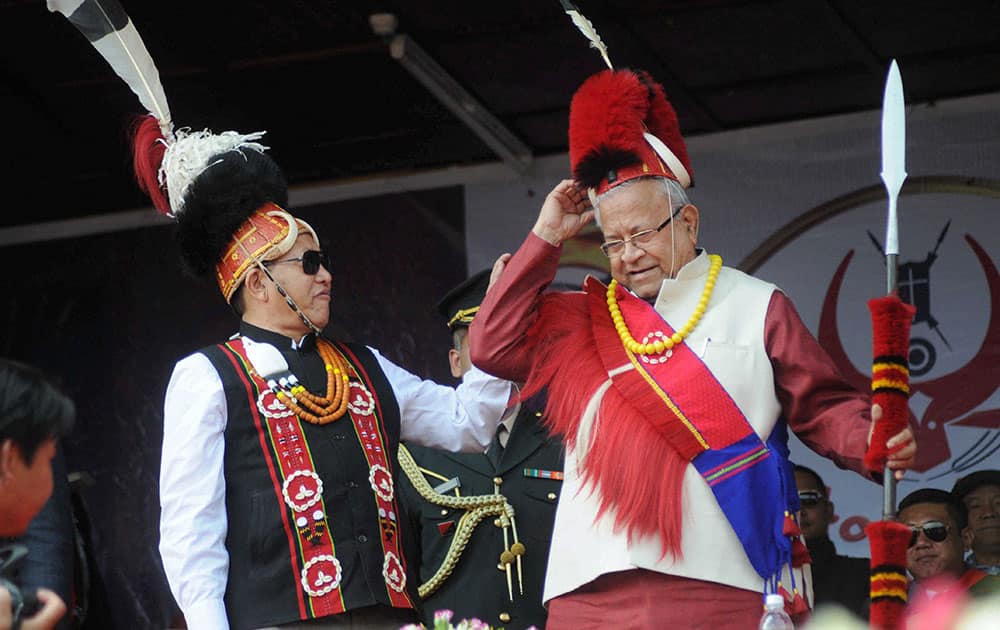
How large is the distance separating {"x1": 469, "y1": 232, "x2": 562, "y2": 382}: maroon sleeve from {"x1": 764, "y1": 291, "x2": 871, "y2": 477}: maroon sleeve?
1.58ft

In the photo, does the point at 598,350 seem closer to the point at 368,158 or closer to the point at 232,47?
the point at 232,47

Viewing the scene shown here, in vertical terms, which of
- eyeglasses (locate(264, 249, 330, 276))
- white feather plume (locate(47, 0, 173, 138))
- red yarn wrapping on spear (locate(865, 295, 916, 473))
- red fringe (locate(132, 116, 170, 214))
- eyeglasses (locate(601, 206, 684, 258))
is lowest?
red yarn wrapping on spear (locate(865, 295, 916, 473))

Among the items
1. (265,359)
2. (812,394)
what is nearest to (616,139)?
(812,394)

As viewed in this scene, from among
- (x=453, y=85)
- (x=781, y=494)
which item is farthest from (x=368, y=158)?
(x=781, y=494)

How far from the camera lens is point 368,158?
5.74 meters

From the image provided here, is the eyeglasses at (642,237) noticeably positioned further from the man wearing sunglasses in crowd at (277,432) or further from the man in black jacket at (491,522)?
the man in black jacket at (491,522)

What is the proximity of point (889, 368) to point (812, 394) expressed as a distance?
0.47m

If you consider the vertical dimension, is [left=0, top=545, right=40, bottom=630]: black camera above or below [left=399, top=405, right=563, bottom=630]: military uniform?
below

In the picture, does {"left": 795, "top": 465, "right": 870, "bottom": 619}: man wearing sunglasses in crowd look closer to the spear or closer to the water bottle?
the spear

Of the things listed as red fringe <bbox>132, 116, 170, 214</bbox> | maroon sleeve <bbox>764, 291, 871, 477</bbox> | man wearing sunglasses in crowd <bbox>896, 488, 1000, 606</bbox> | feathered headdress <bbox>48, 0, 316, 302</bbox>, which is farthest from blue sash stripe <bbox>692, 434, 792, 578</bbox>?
man wearing sunglasses in crowd <bbox>896, 488, 1000, 606</bbox>

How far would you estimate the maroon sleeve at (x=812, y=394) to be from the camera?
10.2 feet

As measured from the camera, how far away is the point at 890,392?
110 inches

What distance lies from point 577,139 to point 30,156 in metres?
2.81

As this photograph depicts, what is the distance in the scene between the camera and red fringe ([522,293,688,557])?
3188 millimetres
